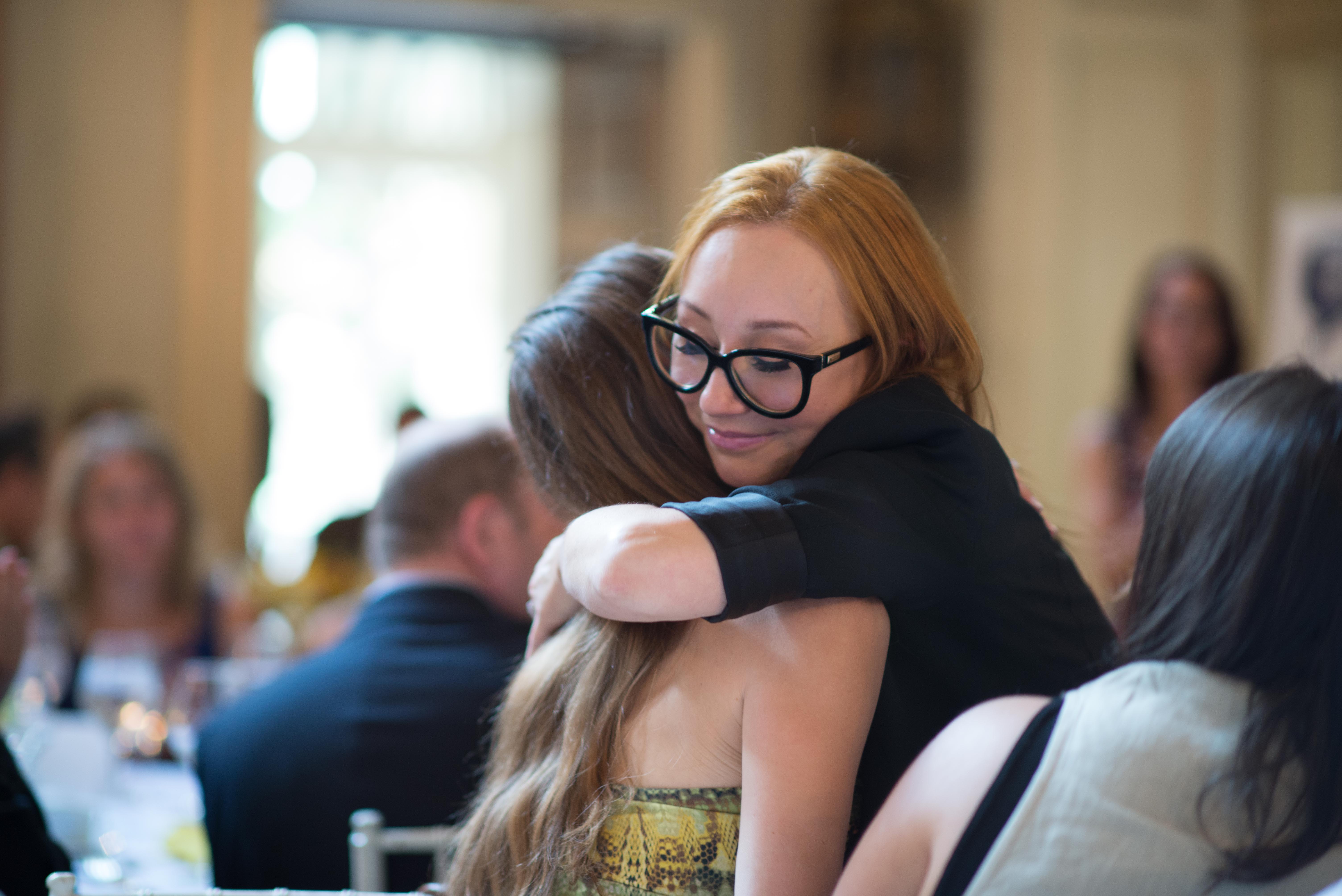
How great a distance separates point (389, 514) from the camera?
2055 mm

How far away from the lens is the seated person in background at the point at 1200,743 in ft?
2.69

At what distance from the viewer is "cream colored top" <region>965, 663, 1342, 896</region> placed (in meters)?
0.82

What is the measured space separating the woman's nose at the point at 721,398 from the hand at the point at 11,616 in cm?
111

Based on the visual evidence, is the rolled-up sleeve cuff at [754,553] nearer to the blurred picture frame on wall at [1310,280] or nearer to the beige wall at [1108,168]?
the blurred picture frame on wall at [1310,280]

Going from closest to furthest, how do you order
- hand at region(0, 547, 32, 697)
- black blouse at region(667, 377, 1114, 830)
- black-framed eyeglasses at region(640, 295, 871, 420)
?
black blouse at region(667, 377, 1114, 830) → black-framed eyeglasses at region(640, 295, 871, 420) → hand at region(0, 547, 32, 697)

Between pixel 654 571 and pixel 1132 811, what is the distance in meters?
0.37

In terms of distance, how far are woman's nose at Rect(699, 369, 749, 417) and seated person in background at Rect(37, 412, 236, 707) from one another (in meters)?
2.26

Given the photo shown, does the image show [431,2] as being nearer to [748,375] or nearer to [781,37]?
[781,37]

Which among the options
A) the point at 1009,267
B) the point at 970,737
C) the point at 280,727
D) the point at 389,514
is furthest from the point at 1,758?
the point at 1009,267

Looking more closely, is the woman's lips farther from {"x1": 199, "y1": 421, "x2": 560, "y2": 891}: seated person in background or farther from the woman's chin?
{"x1": 199, "y1": 421, "x2": 560, "y2": 891}: seated person in background

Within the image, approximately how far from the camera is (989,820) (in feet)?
2.79

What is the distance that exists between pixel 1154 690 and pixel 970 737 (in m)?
0.13

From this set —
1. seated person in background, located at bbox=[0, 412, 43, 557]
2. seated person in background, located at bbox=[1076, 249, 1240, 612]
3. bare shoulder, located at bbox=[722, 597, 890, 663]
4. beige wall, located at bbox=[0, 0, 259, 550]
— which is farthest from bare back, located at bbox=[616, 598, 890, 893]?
beige wall, located at bbox=[0, 0, 259, 550]

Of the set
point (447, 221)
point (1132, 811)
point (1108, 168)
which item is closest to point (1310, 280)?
point (1108, 168)
